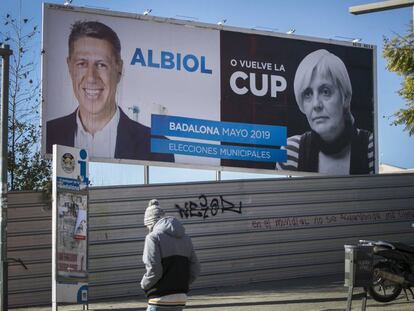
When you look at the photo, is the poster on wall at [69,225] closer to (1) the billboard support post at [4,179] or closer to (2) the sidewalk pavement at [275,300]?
(1) the billboard support post at [4,179]

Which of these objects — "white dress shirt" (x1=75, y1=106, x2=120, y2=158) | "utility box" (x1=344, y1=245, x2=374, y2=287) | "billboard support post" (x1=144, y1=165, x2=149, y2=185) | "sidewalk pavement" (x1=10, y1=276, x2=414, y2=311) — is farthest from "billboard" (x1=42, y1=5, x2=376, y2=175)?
"utility box" (x1=344, y1=245, x2=374, y2=287)

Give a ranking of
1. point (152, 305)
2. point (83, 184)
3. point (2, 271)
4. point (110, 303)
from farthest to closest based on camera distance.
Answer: point (110, 303) → point (83, 184) → point (2, 271) → point (152, 305)

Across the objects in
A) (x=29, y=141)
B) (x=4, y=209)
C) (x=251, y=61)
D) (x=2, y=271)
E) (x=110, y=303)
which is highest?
(x=251, y=61)

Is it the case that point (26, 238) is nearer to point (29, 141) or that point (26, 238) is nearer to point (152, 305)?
point (29, 141)

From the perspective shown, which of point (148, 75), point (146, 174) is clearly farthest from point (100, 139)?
point (148, 75)

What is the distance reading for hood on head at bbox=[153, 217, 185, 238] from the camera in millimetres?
6348

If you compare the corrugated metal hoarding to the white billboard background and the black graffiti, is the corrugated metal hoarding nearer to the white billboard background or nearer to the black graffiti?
the black graffiti

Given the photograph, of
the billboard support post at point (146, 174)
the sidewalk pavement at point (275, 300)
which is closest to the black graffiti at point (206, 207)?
the billboard support post at point (146, 174)

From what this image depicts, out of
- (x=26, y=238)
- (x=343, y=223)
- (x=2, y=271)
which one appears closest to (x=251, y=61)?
(x=343, y=223)

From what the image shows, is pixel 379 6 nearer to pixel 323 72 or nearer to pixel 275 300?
pixel 275 300

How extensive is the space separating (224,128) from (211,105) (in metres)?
0.65

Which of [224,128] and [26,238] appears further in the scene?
[224,128]

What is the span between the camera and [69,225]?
12625mm

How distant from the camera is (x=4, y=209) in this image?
40.0ft
